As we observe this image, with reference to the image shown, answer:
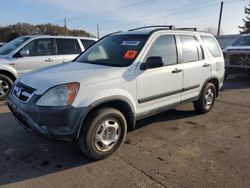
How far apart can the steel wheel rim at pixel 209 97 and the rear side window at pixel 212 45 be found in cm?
84

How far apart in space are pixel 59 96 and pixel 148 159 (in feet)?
5.16

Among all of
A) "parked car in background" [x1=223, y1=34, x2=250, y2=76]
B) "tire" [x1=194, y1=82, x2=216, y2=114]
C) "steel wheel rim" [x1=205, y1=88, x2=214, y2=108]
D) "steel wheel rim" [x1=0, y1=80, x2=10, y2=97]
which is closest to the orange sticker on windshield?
"tire" [x1=194, y1=82, x2=216, y2=114]

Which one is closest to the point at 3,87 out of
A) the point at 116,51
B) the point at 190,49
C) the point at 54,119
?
the point at 116,51

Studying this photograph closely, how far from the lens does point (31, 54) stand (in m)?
7.88

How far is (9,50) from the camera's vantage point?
780 cm

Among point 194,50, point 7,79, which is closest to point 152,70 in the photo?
point 194,50

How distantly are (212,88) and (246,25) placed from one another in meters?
46.0

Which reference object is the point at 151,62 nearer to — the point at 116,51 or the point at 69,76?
the point at 116,51

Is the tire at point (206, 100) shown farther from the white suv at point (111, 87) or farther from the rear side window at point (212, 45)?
the rear side window at point (212, 45)

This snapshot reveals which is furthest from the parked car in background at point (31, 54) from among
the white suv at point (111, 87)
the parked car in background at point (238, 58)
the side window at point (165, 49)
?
the parked car in background at point (238, 58)

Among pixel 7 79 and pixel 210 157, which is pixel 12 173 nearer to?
pixel 210 157

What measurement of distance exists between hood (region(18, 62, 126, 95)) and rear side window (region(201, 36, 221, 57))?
107 inches

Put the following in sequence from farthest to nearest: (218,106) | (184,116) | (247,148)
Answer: (218,106) < (184,116) < (247,148)

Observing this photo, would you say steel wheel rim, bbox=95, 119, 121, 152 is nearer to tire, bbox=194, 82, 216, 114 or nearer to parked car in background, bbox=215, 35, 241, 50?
tire, bbox=194, 82, 216, 114
